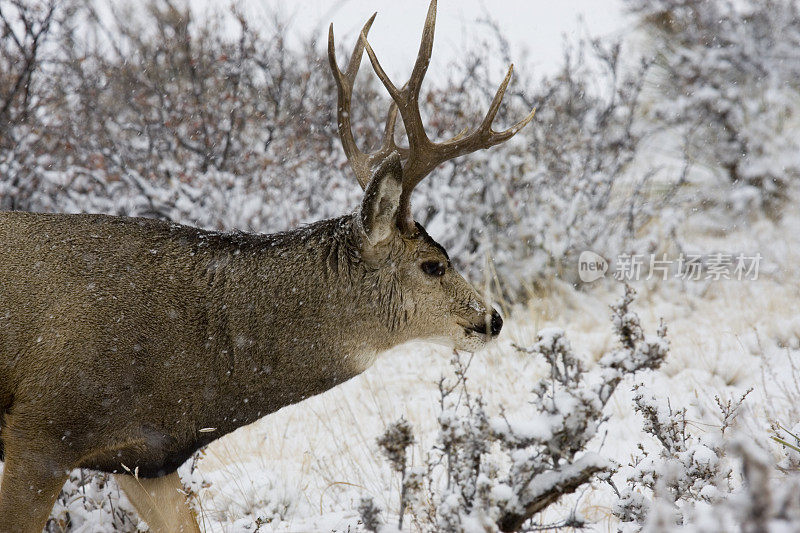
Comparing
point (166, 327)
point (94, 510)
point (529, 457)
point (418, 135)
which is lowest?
point (94, 510)

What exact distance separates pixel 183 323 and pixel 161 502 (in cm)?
86

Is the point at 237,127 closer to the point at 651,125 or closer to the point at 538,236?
the point at 538,236

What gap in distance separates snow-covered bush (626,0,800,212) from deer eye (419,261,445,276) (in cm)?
850

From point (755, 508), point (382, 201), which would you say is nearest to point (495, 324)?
point (382, 201)

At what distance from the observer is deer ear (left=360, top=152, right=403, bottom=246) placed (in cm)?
290

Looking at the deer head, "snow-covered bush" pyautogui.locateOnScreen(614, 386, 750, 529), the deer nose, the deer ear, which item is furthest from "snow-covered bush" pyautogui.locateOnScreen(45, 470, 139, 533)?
"snow-covered bush" pyautogui.locateOnScreen(614, 386, 750, 529)

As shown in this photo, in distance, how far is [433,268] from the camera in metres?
3.37

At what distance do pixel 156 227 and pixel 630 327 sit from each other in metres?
2.00

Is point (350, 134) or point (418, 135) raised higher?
point (350, 134)

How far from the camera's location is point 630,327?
2.47 metres

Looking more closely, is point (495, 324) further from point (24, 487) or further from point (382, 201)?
point (24, 487)

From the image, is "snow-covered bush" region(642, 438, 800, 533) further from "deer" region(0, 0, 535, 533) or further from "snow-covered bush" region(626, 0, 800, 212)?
"snow-covered bush" region(626, 0, 800, 212)

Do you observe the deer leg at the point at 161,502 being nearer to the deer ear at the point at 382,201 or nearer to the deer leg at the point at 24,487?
the deer leg at the point at 24,487

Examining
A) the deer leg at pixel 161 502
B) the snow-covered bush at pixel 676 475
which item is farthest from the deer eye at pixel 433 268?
the deer leg at pixel 161 502
